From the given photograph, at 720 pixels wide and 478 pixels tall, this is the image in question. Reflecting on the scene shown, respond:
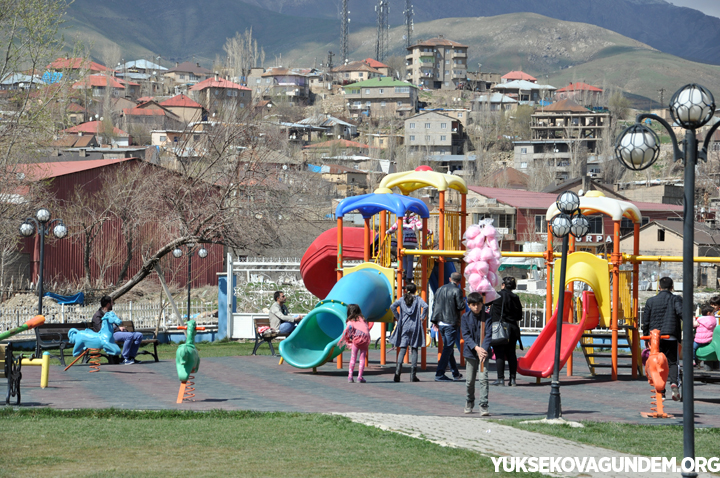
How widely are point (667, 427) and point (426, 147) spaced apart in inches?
4729

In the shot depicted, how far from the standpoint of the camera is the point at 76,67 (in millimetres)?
28438

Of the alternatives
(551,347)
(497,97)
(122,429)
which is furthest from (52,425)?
(497,97)

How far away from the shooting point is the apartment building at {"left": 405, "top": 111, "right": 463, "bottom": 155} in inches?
5069

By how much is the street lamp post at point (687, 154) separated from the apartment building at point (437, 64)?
183m

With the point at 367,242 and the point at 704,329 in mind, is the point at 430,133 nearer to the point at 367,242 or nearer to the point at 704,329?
the point at 367,242

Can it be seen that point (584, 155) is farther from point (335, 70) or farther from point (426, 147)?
point (335, 70)

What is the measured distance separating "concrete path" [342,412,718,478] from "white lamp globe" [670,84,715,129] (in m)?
3.27

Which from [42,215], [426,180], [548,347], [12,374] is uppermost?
[426,180]

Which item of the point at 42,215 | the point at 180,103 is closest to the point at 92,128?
the point at 180,103

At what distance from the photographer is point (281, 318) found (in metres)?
19.5

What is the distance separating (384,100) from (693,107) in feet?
490

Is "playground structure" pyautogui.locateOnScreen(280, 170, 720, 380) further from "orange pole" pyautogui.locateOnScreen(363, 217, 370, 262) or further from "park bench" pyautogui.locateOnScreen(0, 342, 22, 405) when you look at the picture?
"park bench" pyautogui.locateOnScreen(0, 342, 22, 405)

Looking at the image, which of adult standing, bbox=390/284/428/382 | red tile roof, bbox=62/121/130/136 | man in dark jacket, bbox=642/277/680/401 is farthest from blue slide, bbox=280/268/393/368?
red tile roof, bbox=62/121/130/136

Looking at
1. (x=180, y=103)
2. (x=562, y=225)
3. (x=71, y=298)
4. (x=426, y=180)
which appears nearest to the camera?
(x=562, y=225)
